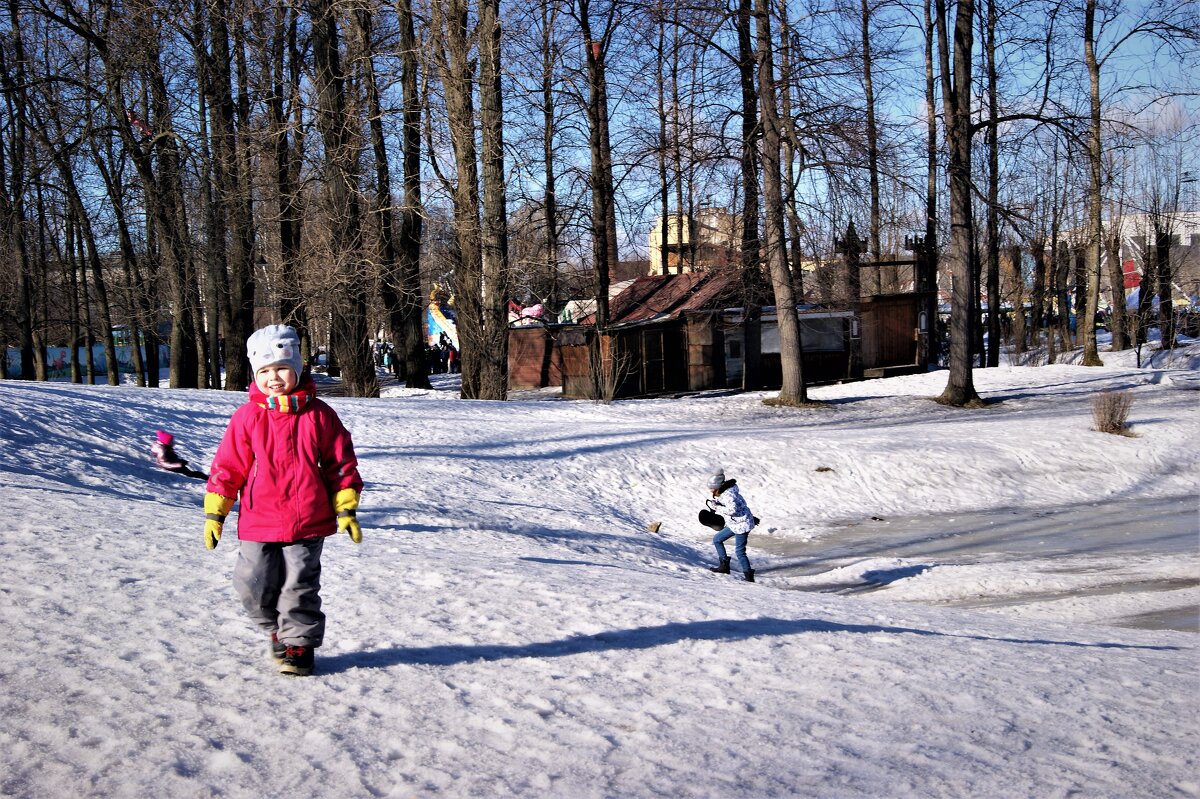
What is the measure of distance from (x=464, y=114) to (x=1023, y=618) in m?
14.8

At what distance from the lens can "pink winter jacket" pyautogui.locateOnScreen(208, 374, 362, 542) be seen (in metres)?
4.57

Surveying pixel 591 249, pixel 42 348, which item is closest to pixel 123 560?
pixel 591 249

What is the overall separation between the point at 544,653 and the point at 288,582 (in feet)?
4.48

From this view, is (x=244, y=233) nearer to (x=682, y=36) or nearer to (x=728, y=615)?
(x=682, y=36)

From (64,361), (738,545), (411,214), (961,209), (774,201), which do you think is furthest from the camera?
(64,361)

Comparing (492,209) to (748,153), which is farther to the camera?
(748,153)

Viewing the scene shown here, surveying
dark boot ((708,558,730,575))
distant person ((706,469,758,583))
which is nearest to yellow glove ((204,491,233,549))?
distant person ((706,469,758,583))

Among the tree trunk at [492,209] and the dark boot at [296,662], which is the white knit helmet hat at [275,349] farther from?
the tree trunk at [492,209]

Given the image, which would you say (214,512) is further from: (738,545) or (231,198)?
(231,198)

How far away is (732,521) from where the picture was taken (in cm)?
1050

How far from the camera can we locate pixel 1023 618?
28.0 feet

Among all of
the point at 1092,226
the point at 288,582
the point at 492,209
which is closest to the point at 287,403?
the point at 288,582

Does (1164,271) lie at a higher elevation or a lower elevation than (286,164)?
lower

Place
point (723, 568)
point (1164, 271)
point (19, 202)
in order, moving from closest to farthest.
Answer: point (723, 568)
point (19, 202)
point (1164, 271)
